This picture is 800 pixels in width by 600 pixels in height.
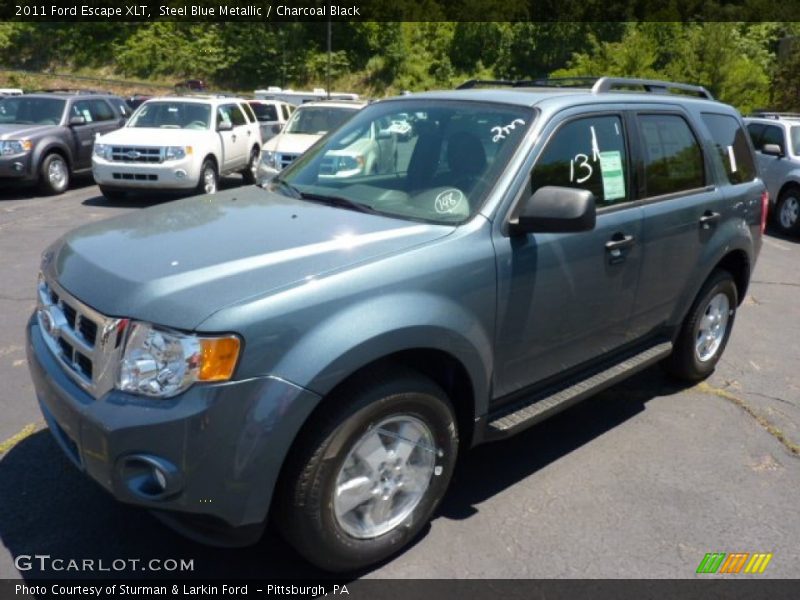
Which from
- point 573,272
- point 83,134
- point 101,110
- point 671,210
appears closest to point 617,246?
point 573,272

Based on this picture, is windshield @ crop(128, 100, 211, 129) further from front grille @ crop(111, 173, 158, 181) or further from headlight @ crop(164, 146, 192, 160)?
front grille @ crop(111, 173, 158, 181)

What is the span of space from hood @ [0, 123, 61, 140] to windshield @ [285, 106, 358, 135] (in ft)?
13.5

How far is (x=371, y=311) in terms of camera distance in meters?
2.69

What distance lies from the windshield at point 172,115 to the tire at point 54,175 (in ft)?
4.81

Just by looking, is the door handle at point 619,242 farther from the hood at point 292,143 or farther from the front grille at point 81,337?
the hood at point 292,143

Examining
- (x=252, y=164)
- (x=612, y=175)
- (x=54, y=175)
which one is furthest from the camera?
(x=252, y=164)

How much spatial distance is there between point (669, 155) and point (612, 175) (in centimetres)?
66

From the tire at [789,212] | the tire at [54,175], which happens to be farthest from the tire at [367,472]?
the tire at [54,175]

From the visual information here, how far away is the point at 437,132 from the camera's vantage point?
12.1ft

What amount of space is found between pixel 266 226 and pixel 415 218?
657mm

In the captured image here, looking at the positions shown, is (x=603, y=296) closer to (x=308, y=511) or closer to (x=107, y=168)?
(x=308, y=511)

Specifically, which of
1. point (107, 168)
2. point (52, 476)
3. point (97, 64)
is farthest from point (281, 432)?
point (97, 64)

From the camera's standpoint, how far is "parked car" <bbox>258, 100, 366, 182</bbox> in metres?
11.5

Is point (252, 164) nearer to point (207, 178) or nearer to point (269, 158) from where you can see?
point (207, 178)
